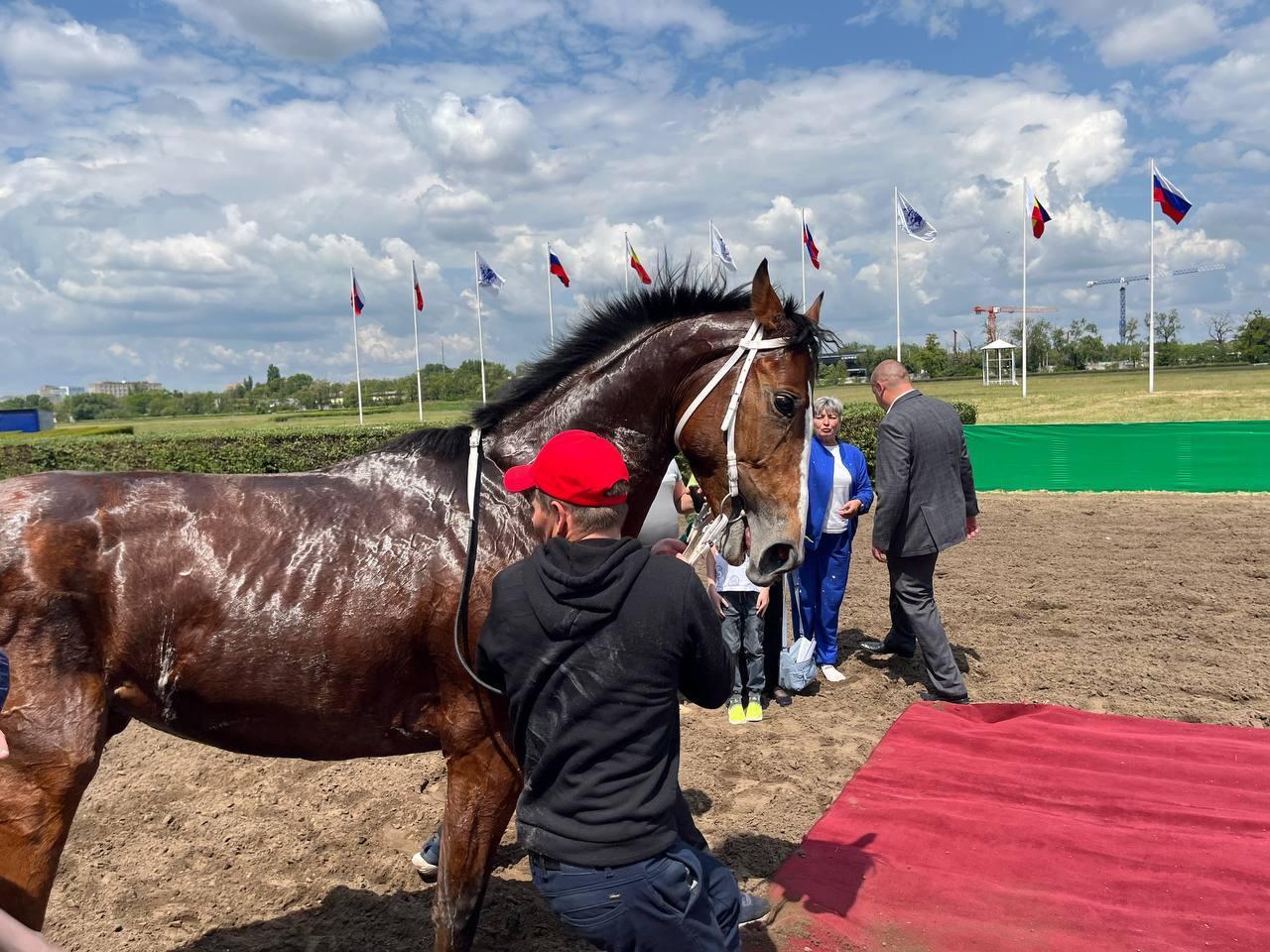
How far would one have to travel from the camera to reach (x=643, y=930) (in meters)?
1.98

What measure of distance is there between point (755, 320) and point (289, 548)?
1714mm

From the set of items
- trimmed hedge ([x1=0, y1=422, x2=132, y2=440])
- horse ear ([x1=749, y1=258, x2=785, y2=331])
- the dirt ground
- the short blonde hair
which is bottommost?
the dirt ground

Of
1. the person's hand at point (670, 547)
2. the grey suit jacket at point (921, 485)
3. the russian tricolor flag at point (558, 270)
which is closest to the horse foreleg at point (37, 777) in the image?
the person's hand at point (670, 547)

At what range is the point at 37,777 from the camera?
2477mm

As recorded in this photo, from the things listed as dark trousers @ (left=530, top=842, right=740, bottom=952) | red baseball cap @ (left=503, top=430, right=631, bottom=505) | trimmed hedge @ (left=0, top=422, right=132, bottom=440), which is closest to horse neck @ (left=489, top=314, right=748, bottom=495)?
red baseball cap @ (left=503, top=430, right=631, bottom=505)

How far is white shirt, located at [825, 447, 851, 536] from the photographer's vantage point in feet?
21.3

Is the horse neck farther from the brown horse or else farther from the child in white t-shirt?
the child in white t-shirt

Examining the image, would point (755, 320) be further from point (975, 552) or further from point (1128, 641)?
point (975, 552)

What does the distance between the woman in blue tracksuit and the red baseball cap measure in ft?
14.6

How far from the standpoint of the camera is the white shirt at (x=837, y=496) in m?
6.48

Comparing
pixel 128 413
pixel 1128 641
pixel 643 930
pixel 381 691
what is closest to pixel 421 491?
pixel 381 691

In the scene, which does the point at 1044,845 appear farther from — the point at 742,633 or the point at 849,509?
the point at 849,509

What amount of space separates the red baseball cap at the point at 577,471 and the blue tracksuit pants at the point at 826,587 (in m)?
4.66

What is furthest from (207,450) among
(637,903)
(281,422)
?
(281,422)
